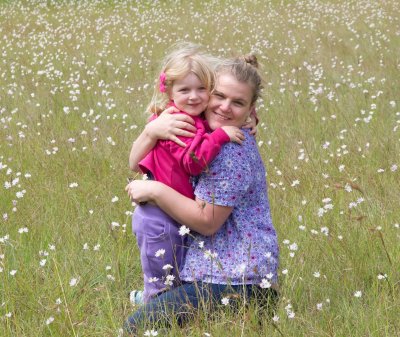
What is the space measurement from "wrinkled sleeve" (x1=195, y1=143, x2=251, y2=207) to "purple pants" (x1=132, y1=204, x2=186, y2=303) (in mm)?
284

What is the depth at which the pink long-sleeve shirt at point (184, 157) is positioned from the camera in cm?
356

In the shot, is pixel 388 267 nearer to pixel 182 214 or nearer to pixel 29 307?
pixel 182 214

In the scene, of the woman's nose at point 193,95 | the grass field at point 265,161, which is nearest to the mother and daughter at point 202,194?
the woman's nose at point 193,95

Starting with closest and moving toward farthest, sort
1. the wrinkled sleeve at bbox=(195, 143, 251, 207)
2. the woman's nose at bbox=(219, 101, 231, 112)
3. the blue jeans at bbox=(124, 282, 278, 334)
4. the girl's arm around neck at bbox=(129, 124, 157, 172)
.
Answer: the blue jeans at bbox=(124, 282, 278, 334), the wrinkled sleeve at bbox=(195, 143, 251, 207), the woman's nose at bbox=(219, 101, 231, 112), the girl's arm around neck at bbox=(129, 124, 157, 172)

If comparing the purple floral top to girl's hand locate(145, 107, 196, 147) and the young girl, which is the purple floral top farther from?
girl's hand locate(145, 107, 196, 147)

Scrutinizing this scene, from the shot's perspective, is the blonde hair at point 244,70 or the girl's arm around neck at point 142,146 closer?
the blonde hair at point 244,70

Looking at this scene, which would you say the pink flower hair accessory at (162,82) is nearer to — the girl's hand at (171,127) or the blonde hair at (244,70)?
the girl's hand at (171,127)

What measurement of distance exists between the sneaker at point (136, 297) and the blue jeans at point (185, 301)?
0.63ft

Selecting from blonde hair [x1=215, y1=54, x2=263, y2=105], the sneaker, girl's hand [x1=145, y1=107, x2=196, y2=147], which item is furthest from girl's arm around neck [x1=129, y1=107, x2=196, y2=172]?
the sneaker

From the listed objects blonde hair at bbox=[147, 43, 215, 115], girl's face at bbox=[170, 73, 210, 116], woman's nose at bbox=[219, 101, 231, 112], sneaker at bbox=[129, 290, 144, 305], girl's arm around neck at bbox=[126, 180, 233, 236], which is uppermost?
Answer: blonde hair at bbox=[147, 43, 215, 115]

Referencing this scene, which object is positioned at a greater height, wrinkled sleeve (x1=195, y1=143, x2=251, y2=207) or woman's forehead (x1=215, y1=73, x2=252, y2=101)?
woman's forehead (x1=215, y1=73, x2=252, y2=101)

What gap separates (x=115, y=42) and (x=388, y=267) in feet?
34.5

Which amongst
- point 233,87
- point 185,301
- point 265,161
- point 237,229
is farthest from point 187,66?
point 265,161

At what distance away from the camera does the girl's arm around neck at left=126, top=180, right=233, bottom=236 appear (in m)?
3.63
